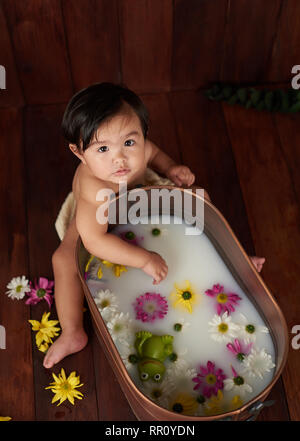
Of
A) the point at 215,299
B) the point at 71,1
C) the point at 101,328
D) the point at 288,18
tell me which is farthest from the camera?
the point at 288,18

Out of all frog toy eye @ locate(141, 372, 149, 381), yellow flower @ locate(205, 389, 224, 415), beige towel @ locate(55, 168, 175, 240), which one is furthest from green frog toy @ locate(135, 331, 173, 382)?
beige towel @ locate(55, 168, 175, 240)

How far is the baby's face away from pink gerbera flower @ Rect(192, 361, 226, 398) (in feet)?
1.32

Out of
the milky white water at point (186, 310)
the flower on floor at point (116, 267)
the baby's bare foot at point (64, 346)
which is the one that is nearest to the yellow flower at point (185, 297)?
the milky white water at point (186, 310)

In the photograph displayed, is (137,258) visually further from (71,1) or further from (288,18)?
(288,18)

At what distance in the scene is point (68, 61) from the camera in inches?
53.3

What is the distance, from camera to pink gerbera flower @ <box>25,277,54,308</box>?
1173mm

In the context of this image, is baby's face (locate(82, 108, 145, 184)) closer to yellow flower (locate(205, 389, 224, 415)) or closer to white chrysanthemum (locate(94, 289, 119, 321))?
white chrysanthemum (locate(94, 289, 119, 321))

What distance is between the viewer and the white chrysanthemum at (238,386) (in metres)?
0.97

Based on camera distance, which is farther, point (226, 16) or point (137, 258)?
point (226, 16)

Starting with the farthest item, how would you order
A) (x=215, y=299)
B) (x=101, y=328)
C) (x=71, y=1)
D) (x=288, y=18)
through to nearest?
1. (x=288, y=18)
2. (x=71, y=1)
3. (x=215, y=299)
4. (x=101, y=328)

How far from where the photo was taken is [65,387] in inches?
42.6

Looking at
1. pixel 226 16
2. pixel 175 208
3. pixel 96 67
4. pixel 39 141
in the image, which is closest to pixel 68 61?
pixel 96 67

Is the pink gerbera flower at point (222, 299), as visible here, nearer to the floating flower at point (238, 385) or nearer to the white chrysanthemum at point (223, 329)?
the white chrysanthemum at point (223, 329)

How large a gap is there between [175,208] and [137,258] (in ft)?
0.49
